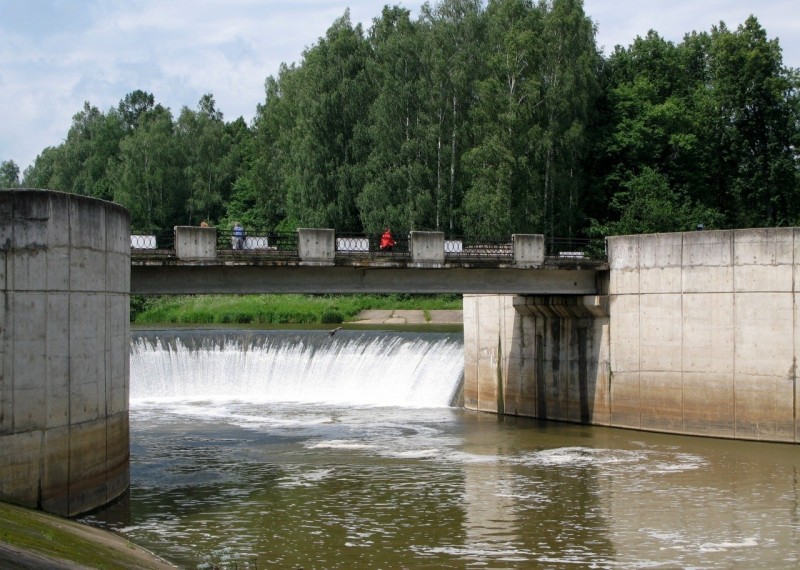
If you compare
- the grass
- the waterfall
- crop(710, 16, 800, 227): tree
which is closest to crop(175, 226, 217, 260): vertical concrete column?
the grass

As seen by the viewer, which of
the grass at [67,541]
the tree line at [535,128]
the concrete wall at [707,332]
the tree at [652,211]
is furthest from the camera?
the tree line at [535,128]

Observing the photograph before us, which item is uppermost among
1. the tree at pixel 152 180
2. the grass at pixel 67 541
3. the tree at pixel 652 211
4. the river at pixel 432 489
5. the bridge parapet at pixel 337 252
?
the tree at pixel 152 180

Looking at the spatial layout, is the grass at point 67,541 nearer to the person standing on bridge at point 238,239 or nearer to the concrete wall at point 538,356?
the person standing on bridge at point 238,239

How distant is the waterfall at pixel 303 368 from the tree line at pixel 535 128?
53.2ft

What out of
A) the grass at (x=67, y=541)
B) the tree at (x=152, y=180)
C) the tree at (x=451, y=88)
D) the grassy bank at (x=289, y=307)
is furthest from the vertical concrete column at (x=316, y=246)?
the tree at (x=152, y=180)

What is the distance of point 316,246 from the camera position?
3622 cm

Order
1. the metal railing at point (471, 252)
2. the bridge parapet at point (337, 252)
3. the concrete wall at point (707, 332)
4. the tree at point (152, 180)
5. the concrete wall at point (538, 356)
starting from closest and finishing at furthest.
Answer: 1. the bridge parapet at point (337, 252)
2. the concrete wall at point (707, 332)
3. the metal railing at point (471, 252)
4. the concrete wall at point (538, 356)
5. the tree at point (152, 180)

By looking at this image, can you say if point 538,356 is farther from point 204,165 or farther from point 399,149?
point 204,165

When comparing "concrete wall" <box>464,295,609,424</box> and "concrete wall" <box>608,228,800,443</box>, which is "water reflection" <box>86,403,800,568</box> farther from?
"concrete wall" <box>464,295,609,424</box>

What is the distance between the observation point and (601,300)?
40562mm

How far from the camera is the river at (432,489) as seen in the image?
22.5 metres

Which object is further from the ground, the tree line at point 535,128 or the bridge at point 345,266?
the tree line at point 535,128

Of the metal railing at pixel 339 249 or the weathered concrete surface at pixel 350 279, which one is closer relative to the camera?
the metal railing at pixel 339 249

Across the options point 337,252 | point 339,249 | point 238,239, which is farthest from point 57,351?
point 339,249
